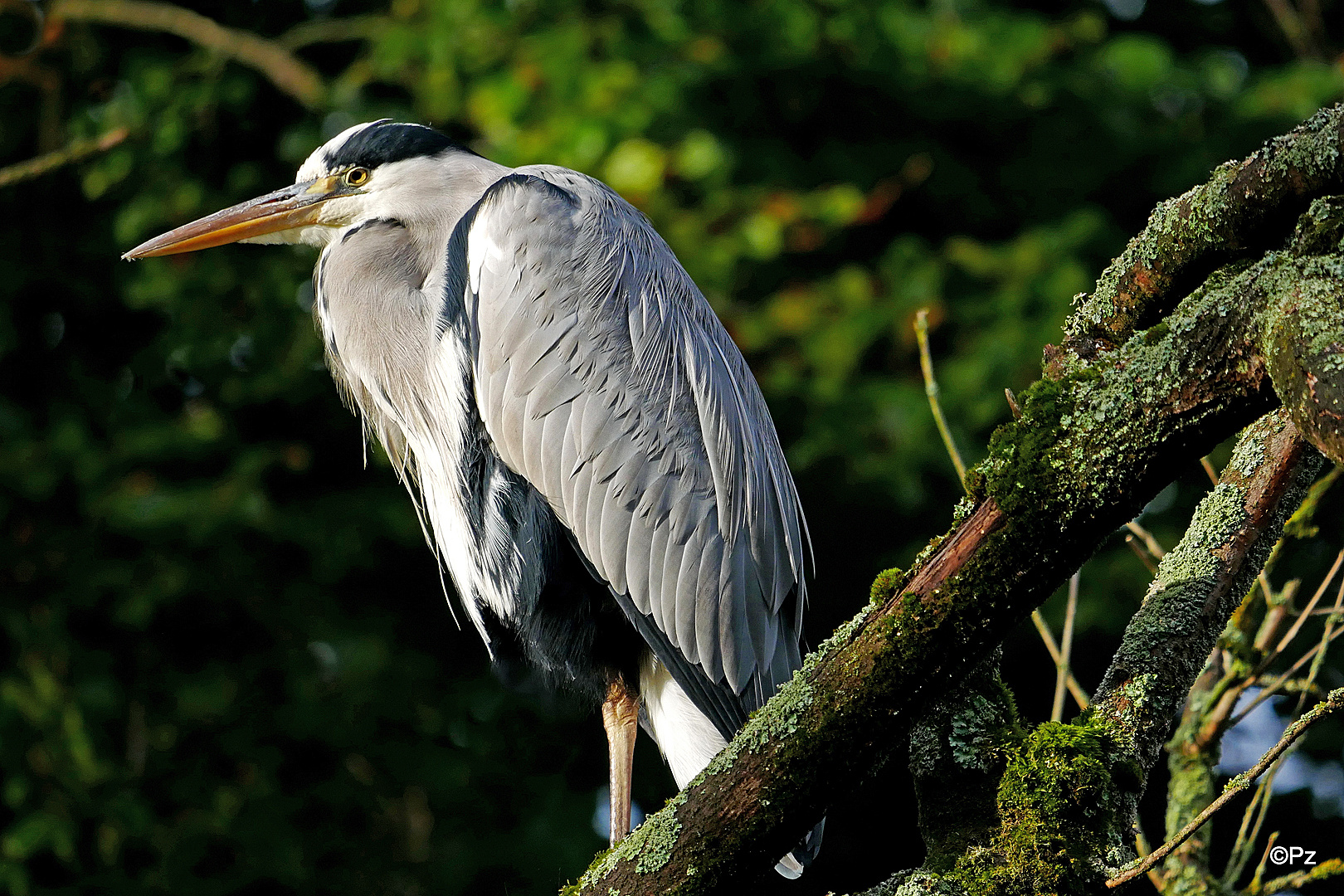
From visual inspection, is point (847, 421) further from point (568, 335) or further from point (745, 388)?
point (568, 335)

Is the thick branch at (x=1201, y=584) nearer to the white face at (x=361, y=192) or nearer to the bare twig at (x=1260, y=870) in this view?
the bare twig at (x=1260, y=870)

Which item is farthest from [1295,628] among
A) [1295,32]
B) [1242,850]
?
[1295,32]

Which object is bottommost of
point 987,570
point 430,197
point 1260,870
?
point 1260,870

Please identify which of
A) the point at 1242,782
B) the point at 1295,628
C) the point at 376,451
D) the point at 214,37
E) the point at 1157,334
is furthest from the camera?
the point at 214,37

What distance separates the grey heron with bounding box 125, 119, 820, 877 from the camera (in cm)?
272

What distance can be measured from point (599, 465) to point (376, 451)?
5.54 feet

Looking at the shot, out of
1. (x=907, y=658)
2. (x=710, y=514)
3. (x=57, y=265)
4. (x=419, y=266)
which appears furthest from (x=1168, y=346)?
(x=57, y=265)

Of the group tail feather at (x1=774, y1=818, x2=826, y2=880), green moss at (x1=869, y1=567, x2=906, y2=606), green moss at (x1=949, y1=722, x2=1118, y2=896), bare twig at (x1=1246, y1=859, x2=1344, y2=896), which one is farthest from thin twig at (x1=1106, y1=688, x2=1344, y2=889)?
tail feather at (x1=774, y1=818, x2=826, y2=880)

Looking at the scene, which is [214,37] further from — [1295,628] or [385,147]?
[1295,628]

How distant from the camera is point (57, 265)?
5086 mm

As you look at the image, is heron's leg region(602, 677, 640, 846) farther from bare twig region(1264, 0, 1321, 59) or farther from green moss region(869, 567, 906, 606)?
bare twig region(1264, 0, 1321, 59)

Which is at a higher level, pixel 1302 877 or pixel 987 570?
pixel 987 570

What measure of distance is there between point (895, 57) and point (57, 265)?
326 centimetres

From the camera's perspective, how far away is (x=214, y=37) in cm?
507
